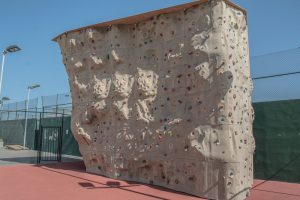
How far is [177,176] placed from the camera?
8977 mm

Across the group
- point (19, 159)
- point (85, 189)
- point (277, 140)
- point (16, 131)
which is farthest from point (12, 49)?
point (277, 140)

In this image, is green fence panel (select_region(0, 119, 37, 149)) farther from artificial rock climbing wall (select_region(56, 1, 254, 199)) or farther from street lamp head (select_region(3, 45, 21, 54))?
artificial rock climbing wall (select_region(56, 1, 254, 199))

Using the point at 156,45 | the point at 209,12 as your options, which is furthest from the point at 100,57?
the point at 209,12

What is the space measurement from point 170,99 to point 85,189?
3.89m

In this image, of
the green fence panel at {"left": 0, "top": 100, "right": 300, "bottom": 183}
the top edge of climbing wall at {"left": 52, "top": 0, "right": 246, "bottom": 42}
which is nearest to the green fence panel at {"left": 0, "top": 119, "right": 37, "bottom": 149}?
the top edge of climbing wall at {"left": 52, "top": 0, "right": 246, "bottom": 42}

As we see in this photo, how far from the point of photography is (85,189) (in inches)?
355

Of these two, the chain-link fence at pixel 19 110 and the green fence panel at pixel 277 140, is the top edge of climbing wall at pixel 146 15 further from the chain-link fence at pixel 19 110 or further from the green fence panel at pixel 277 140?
the chain-link fence at pixel 19 110

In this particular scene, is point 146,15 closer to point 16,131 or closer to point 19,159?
point 19,159

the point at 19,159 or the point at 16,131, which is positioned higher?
the point at 16,131

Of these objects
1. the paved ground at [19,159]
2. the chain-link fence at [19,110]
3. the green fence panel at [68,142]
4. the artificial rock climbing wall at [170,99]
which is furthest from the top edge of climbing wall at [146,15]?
the chain-link fence at [19,110]

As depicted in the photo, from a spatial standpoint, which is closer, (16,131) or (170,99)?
(170,99)

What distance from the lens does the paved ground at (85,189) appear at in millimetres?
8117

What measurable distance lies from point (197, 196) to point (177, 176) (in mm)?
941

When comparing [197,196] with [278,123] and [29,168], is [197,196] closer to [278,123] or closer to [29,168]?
[278,123]
